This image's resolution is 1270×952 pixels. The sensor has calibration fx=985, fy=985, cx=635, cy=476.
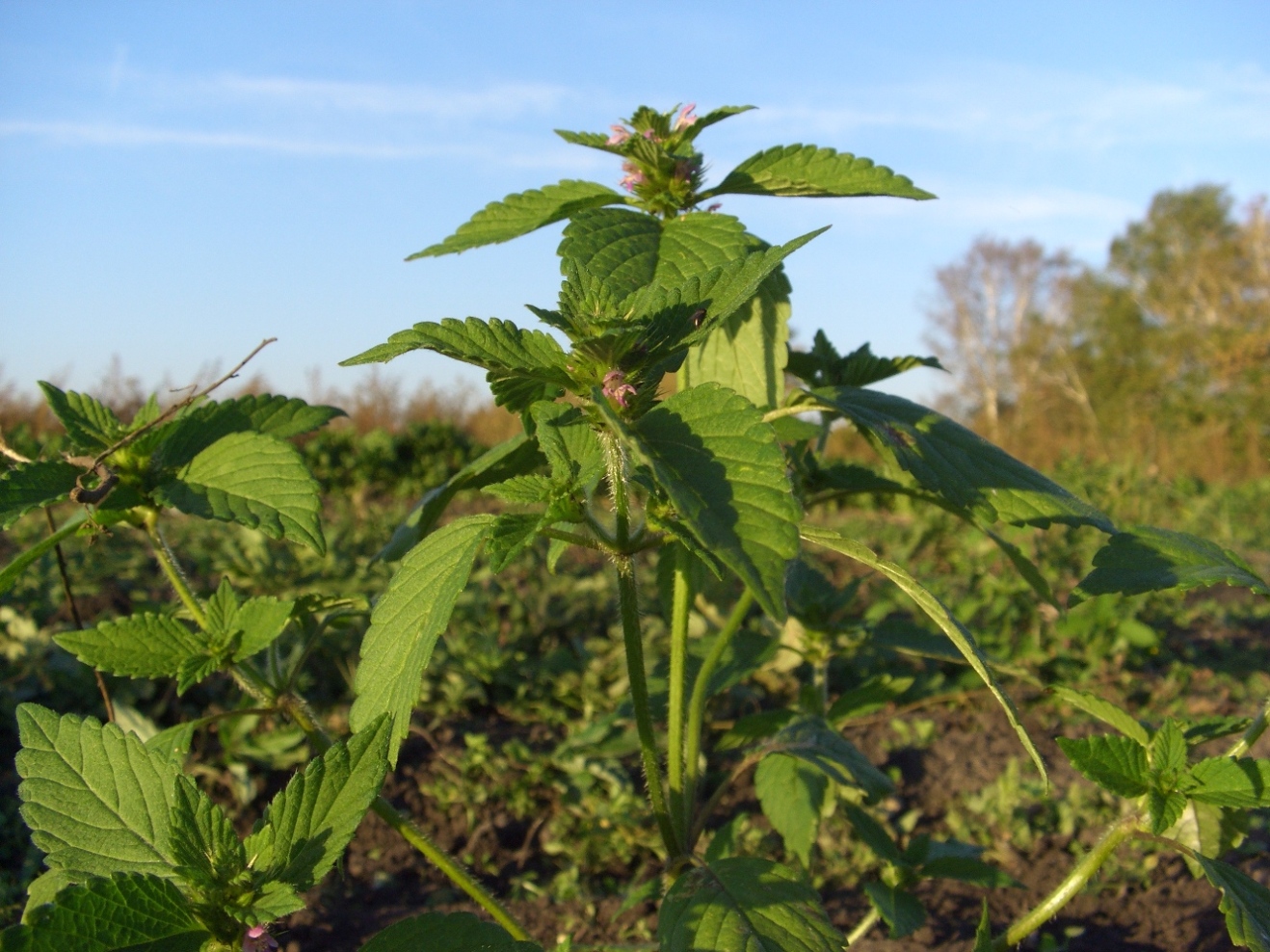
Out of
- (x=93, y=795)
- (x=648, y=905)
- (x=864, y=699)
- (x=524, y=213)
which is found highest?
(x=524, y=213)

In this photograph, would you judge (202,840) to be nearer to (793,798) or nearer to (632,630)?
(632,630)

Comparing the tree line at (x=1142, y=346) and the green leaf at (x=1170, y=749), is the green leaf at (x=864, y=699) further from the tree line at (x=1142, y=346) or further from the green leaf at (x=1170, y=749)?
the tree line at (x=1142, y=346)

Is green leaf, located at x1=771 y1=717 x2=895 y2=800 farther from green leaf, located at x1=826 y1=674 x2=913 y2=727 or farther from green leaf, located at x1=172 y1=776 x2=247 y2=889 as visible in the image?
green leaf, located at x1=172 y1=776 x2=247 y2=889

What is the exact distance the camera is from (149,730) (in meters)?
2.60

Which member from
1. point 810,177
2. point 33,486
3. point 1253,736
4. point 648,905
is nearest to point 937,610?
point 1253,736

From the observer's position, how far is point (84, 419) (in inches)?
58.3

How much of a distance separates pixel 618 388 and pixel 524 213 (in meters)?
0.62

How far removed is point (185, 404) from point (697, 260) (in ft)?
2.51

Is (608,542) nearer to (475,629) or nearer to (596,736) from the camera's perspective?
(596,736)

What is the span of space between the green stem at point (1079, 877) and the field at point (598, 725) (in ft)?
1.84

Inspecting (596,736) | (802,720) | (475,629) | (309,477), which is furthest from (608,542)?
(475,629)

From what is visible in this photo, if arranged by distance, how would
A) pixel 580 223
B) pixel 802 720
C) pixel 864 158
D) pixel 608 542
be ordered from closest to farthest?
pixel 608 542, pixel 580 223, pixel 864 158, pixel 802 720

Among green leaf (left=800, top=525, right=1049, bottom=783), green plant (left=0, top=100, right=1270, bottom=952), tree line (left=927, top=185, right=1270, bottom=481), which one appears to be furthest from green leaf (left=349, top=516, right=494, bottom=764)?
tree line (left=927, top=185, right=1270, bottom=481)

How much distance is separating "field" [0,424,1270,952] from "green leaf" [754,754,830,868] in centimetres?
10
